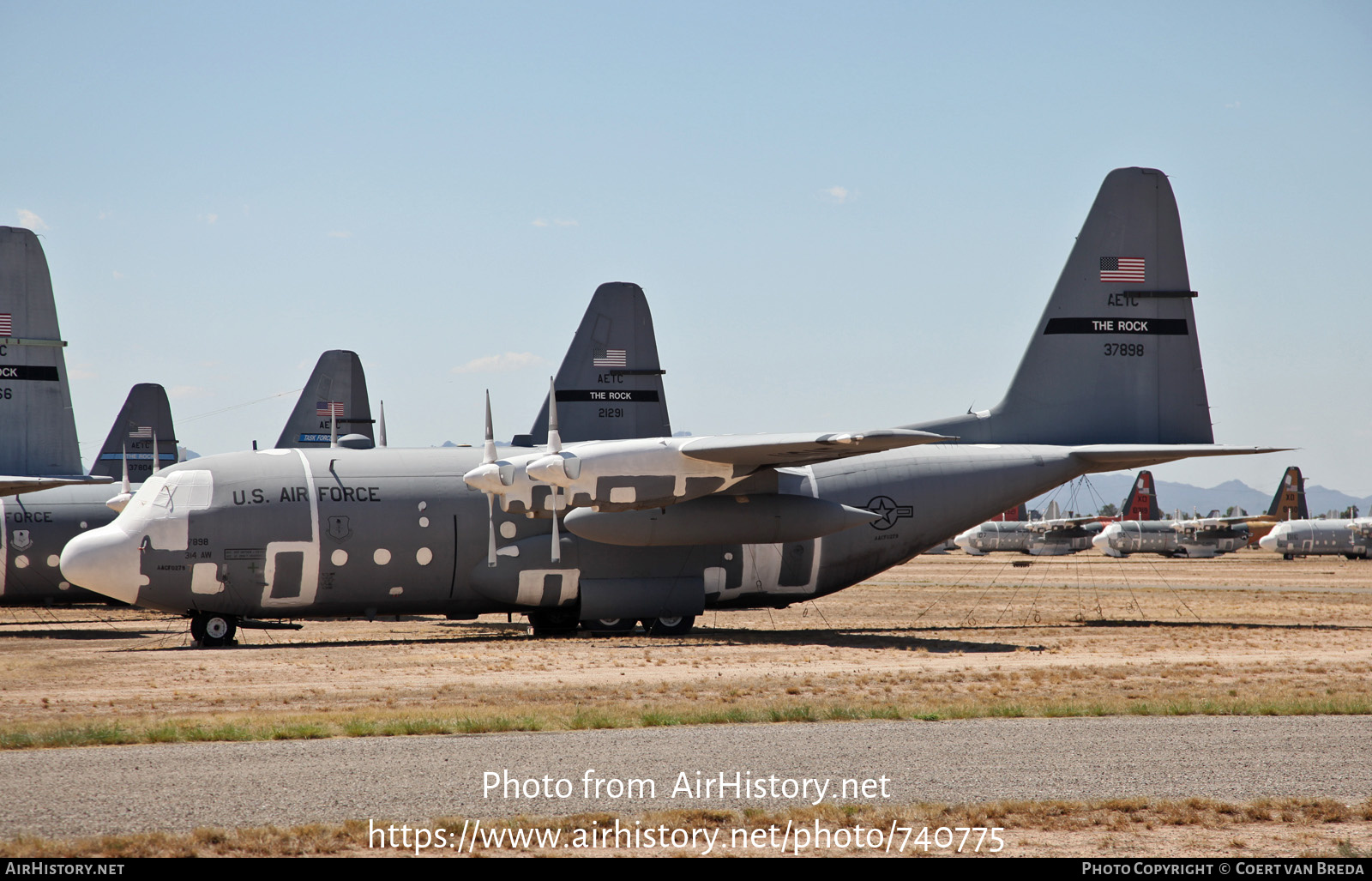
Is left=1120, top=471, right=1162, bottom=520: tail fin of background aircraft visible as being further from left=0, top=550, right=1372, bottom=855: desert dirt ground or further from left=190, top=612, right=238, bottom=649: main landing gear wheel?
left=190, top=612, right=238, bottom=649: main landing gear wheel

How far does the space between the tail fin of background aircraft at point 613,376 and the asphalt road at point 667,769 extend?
1629 cm

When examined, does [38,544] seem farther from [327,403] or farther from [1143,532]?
→ [1143,532]

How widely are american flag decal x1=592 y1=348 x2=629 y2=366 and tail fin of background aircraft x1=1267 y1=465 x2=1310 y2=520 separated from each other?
281 feet

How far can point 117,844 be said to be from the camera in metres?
7.70

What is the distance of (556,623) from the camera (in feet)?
84.5

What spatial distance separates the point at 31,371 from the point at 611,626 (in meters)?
17.8

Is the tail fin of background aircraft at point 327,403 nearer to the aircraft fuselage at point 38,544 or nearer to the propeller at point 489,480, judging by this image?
the aircraft fuselage at point 38,544

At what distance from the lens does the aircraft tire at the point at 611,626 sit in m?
25.2

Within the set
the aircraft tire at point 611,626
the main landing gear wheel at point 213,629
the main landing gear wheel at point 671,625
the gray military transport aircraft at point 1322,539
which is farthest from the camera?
the gray military transport aircraft at point 1322,539

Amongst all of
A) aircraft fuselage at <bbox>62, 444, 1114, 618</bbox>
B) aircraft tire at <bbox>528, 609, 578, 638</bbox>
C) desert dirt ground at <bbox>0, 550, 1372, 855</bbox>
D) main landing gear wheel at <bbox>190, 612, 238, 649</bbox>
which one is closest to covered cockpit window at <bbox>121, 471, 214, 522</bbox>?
aircraft fuselage at <bbox>62, 444, 1114, 618</bbox>

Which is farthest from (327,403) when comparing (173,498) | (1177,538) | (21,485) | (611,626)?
(1177,538)

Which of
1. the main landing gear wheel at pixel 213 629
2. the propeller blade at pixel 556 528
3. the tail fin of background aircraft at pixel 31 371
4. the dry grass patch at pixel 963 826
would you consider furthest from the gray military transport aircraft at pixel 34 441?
the dry grass patch at pixel 963 826

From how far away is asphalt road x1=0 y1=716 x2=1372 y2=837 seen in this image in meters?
8.99
